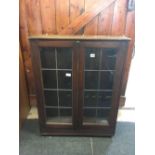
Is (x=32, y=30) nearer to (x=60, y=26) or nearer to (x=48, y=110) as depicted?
(x=60, y=26)

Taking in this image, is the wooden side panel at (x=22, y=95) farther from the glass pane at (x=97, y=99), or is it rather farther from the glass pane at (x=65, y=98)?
the glass pane at (x=97, y=99)

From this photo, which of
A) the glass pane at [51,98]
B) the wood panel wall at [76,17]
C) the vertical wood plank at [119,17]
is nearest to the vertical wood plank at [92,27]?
the wood panel wall at [76,17]

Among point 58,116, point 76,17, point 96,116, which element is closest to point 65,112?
point 58,116

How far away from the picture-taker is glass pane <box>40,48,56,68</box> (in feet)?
5.14

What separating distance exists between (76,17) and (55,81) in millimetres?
761

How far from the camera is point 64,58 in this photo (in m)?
1.60

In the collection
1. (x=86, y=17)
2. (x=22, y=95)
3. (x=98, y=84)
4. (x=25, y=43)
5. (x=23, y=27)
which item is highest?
(x=86, y=17)

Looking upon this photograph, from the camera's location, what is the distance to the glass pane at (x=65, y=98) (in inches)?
69.0

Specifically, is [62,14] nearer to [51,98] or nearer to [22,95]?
[51,98]

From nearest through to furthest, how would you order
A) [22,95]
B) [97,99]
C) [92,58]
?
[92,58] → [97,99] → [22,95]

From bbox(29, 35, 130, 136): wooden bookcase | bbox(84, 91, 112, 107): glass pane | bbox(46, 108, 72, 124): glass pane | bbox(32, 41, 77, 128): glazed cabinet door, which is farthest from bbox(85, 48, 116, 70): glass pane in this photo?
bbox(46, 108, 72, 124): glass pane

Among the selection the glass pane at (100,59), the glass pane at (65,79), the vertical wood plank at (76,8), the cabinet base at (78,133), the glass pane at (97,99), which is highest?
the vertical wood plank at (76,8)

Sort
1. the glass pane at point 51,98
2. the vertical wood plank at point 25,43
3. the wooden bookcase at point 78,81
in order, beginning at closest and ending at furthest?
1. the wooden bookcase at point 78,81
2. the glass pane at point 51,98
3. the vertical wood plank at point 25,43

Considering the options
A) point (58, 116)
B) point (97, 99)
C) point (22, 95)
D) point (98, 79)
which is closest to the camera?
point (98, 79)
